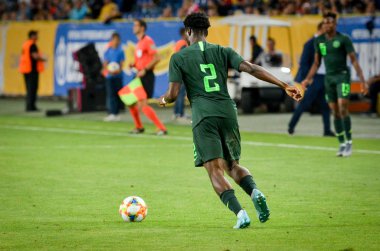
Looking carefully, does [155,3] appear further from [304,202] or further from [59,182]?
[304,202]

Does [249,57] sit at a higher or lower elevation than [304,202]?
lower

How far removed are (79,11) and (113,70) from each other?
988 centimetres

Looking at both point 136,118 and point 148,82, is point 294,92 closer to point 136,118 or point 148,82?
point 148,82

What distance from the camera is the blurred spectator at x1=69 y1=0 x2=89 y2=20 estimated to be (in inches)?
1371

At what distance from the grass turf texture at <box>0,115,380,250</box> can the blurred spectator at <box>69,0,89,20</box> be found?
555 inches

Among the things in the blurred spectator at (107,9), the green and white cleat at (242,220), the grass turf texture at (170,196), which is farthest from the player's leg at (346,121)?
the blurred spectator at (107,9)

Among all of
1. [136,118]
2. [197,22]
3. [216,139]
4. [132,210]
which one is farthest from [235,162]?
[136,118]

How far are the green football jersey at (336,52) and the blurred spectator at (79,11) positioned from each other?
18793 millimetres

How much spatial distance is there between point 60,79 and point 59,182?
64.6 ft

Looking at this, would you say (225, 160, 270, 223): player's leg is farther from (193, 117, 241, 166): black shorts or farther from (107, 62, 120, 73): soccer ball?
(107, 62, 120, 73): soccer ball

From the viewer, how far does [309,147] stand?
18906 mm

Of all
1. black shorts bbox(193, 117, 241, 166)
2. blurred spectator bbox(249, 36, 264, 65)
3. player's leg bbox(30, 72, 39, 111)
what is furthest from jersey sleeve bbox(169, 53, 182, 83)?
player's leg bbox(30, 72, 39, 111)

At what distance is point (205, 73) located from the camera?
9.91 metres

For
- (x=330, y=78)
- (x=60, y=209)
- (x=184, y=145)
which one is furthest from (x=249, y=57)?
(x=60, y=209)
